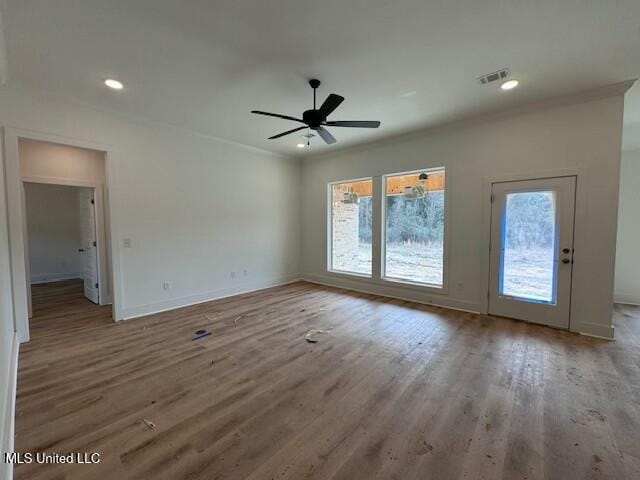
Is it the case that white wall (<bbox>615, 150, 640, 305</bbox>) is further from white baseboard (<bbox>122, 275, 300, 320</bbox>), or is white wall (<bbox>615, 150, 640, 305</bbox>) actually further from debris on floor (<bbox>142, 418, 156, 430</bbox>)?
debris on floor (<bbox>142, 418, 156, 430</bbox>)

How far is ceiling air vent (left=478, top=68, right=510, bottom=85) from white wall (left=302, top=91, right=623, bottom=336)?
114 centimetres

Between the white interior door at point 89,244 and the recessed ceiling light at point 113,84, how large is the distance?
2.55m

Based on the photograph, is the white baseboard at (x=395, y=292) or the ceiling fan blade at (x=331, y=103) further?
the white baseboard at (x=395, y=292)

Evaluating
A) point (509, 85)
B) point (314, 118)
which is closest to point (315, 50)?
point (314, 118)

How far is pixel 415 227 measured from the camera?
5.14m

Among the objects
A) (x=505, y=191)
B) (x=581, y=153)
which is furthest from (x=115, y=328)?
(x=581, y=153)

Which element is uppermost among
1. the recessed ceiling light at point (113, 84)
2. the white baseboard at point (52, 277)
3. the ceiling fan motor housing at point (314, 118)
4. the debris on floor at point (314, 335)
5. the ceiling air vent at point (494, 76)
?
the ceiling air vent at point (494, 76)

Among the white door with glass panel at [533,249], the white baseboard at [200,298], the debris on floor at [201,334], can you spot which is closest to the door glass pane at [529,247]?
the white door with glass panel at [533,249]

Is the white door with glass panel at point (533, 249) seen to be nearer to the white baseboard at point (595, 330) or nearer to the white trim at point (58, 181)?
the white baseboard at point (595, 330)

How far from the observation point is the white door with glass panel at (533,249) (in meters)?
3.64

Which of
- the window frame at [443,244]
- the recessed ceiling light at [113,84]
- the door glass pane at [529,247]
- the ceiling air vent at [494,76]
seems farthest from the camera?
the window frame at [443,244]

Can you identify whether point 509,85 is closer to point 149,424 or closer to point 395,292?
point 395,292

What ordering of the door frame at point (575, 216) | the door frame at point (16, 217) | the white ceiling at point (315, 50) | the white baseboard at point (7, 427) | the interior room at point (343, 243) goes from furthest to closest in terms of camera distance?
→ the door frame at point (575, 216) → the door frame at point (16, 217) → the white ceiling at point (315, 50) → the interior room at point (343, 243) → the white baseboard at point (7, 427)

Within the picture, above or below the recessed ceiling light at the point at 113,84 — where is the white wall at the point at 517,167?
below
